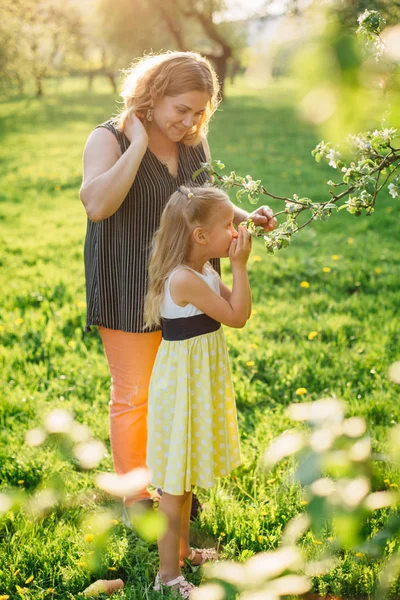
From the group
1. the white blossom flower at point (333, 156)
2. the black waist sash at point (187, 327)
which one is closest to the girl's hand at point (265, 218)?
the black waist sash at point (187, 327)

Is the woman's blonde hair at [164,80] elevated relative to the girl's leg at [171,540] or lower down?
elevated

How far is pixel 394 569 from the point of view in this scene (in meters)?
0.64

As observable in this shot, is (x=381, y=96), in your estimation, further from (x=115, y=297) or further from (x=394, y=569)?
(x=115, y=297)

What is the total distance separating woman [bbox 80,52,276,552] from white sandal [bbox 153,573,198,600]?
1.66 ft

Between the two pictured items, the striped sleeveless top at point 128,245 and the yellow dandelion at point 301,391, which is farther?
the yellow dandelion at point 301,391

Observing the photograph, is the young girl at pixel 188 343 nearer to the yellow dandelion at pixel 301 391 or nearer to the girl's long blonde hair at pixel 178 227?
the girl's long blonde hair at pixel 178 227

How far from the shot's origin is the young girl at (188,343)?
7.07ft

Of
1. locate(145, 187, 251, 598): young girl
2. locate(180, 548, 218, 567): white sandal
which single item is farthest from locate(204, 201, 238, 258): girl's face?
locate(180, 548, 218, 567): white sandal

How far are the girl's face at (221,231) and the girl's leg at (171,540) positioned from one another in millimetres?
912

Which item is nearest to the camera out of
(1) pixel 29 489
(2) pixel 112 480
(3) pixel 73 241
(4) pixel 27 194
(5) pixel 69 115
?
(2) pixel 112 480

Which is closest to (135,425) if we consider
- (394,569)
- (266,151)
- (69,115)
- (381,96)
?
(394,569)

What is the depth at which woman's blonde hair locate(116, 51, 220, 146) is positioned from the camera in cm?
229

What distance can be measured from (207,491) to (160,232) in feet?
4.39

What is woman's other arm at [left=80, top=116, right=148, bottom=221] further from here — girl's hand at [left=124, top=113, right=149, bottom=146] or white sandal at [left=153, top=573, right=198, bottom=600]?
white sandal at [left=153, top=573, right=198, bottom=600]
